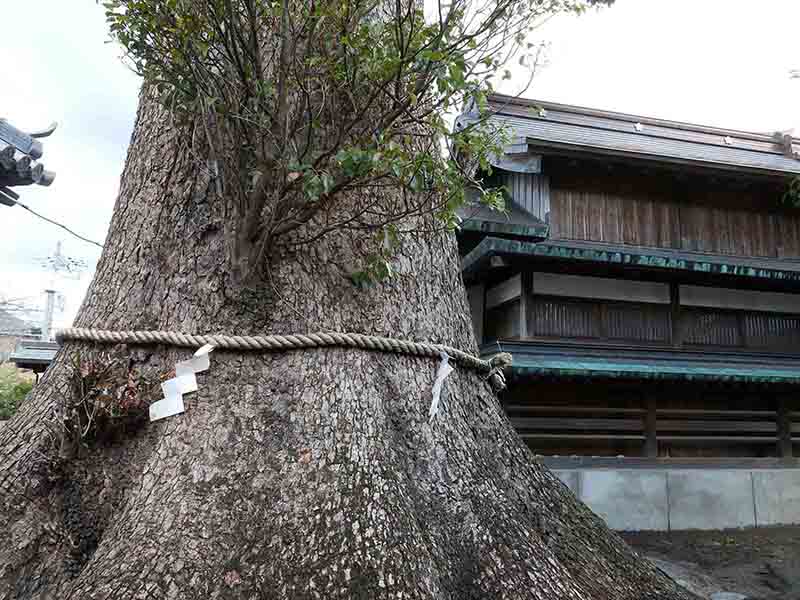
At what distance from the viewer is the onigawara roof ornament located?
7.13m

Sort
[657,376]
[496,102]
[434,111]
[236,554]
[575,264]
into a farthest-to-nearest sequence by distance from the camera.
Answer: [496,102] → [575,264] → [657,376] → [434,111] → [236,554]

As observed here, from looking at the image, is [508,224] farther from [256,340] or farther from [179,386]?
[179,386]

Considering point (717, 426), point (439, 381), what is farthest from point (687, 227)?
point (439, 381)

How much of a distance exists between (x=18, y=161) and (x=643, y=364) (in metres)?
8.33

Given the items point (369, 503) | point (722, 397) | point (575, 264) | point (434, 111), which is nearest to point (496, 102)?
point (575, 264)

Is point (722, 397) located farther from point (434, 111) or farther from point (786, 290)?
point (434, 111)

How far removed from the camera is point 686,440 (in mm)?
7984

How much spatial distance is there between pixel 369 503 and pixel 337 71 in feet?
4.89

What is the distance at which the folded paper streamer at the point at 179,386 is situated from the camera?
194 cm

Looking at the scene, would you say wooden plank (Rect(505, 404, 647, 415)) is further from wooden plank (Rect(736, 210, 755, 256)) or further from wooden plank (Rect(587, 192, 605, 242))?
wooden plank (Rect(736, 210, 755, 256))

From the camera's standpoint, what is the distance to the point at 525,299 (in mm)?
7332

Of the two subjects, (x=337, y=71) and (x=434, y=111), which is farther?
(x=434, y=111)

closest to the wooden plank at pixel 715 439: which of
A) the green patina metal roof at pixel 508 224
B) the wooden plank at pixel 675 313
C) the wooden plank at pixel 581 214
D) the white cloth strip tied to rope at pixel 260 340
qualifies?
the wooden plank at pixel 675 313

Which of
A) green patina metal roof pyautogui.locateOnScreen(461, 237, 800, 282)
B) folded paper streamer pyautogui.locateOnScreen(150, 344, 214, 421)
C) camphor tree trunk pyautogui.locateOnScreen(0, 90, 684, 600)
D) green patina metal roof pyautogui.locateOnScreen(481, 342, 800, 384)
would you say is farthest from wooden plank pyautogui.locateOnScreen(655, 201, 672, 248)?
folded paper streamer pyautogui.locateOnScreen(150, 344, 214, 421)
